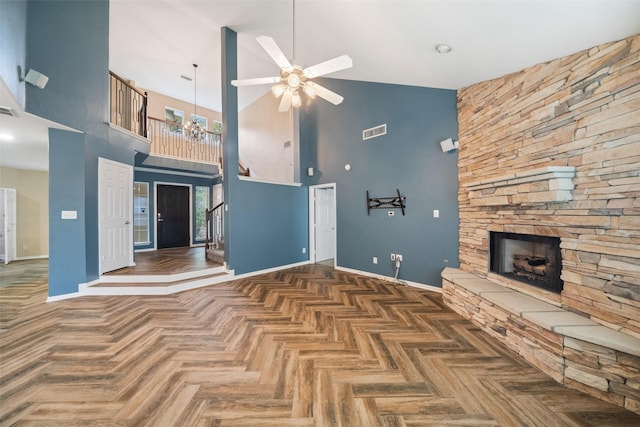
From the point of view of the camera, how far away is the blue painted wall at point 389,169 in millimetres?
3852

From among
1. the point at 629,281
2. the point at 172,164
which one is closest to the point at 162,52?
the point at 172,164

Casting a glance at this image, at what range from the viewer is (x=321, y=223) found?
6.12 metres

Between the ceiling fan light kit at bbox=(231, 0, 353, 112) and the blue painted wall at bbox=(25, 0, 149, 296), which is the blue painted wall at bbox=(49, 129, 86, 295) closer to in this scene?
the blue painted wall at bbox=(25, 0, 149, 296)

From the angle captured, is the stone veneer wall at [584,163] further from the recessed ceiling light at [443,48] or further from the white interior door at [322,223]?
the white interior door at [322,223]

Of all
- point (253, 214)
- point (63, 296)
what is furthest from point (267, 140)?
point (63, 296)

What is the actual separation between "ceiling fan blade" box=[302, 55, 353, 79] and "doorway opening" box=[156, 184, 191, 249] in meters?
6.91

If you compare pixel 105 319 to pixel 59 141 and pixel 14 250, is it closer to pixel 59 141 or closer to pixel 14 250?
pixel 59 141

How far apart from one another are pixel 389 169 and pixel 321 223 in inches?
88.6

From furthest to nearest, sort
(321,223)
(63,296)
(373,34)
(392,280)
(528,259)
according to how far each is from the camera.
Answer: (321,223) → (392,280) → (63,296) → (373,34) → (528,259)

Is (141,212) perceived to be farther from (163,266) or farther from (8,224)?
(163,266)

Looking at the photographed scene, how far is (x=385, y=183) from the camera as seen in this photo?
4609mm

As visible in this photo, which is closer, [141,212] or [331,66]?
[331,66]

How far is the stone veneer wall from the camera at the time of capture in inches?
71.5

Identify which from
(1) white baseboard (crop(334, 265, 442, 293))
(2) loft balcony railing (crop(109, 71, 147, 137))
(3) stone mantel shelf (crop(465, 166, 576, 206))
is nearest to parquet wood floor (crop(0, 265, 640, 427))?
(1) white baseboard (crop(334, 265, 442, 293))
